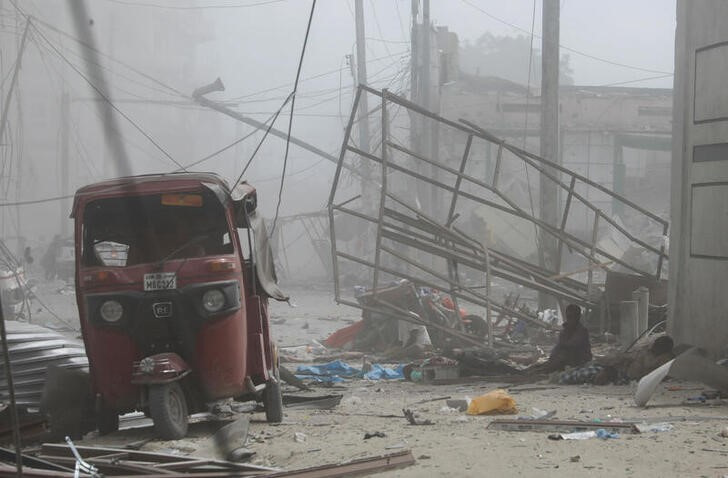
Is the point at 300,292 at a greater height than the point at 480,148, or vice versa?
the point at 480,148

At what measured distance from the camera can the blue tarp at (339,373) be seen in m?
12.0

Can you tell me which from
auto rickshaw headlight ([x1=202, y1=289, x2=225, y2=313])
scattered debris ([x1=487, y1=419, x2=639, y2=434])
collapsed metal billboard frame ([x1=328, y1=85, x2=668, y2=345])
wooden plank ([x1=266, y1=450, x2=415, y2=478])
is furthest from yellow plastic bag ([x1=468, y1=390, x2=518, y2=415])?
collapsed metal billboard frame ([x1=328, y1=85, x2=668, y2=345])

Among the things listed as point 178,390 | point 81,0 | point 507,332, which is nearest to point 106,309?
point 178,390

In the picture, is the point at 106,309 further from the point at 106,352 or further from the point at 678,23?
the point at 678,23

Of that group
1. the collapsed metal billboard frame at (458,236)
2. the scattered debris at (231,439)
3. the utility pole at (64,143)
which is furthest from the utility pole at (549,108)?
the utility pole at (64,143)

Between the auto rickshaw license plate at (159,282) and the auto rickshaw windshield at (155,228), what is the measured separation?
236 millimetres

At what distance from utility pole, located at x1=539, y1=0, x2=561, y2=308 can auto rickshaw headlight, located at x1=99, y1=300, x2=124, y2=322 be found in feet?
30.7

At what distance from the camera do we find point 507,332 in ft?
48.0

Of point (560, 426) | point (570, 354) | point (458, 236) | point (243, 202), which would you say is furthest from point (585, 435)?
point (458, 236)

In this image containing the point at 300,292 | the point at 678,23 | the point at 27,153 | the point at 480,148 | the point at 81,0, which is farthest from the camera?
the point at 27,153

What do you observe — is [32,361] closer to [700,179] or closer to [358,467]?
[358,467]

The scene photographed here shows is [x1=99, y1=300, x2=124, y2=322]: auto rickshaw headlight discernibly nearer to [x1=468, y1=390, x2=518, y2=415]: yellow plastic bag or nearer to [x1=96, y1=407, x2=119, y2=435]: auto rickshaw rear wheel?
[x1=96, y1=407, x2=119, y2=435]: auto rickshaw rear wheel

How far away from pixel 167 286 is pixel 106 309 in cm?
48

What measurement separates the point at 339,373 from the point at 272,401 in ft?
13.6
